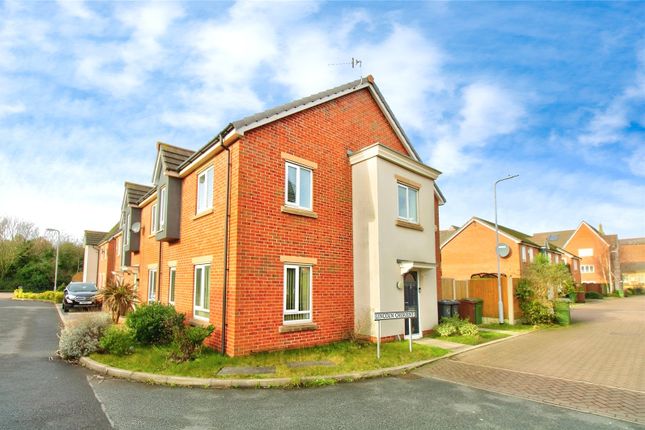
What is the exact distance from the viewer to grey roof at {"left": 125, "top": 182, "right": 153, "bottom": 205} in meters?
20.6

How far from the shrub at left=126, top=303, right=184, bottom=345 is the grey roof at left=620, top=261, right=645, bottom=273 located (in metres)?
77.1

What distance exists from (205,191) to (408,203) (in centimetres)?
687

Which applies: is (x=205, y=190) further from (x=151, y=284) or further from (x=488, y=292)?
(x=488, y=292)

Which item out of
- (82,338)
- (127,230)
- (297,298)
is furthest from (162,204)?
(297,298)

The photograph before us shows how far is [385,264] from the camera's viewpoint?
1202 centimetres

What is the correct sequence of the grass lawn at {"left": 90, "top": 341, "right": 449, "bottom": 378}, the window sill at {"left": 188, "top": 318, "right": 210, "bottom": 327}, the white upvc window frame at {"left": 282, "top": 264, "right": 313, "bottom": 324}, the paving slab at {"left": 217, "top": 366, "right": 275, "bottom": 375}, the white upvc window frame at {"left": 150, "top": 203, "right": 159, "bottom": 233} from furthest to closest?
1. the white upvc window frame at {"left": 150, "top": 203, "right": 159, "bottom": 233}
2. the window sill at {"left": 188, "top": 318, "right": 210, "bottom": 327}
3. the white upvc window frame at {"left": 282, "top": 264, "right": 313, "bottom": 324}
4. the grass lawn at {"left": 90, "top": 341, "right": 449, "bottom": 378}
5. the paving slab at {"left": 217, "top": 366, "right": 275, "bottom": 375}

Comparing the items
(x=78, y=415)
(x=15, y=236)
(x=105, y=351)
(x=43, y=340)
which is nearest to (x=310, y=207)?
(x=105, y=351)

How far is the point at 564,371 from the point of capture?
9.20 meters

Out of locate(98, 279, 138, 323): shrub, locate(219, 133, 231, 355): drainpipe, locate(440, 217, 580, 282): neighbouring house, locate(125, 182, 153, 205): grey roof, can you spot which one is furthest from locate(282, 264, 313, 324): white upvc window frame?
locate(440, 217, 580, 282): neighbouring house

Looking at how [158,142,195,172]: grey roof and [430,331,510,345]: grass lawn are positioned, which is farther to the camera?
[158,142,195,172]: grey roof

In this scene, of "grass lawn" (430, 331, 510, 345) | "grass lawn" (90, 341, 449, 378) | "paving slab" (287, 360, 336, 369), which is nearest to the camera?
"grass lawn" (90, 341, 449, 378)

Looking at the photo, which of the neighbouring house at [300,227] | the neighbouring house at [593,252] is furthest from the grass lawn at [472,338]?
the neighbouring house at [593,252]

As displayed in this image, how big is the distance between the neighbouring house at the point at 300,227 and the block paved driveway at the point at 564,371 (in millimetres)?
2891

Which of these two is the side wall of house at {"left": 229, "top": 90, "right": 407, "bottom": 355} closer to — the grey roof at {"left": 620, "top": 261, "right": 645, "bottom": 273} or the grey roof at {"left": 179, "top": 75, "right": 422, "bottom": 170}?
the grey roof at {"left": 179, "top": 75, "right": 422, "bottom": 170}
